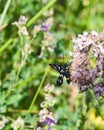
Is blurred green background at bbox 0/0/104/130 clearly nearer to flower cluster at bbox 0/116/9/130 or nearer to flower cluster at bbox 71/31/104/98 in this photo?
flower cluster at bbox 0/116/9/130

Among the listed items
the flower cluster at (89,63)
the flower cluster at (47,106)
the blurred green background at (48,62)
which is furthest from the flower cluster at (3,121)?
the flower cluster at (89,63)

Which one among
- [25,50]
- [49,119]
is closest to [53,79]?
[25,50]

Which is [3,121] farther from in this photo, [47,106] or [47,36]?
[47,36]

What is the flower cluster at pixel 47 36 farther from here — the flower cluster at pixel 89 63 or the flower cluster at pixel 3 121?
the flower cluster at pixel 89 63

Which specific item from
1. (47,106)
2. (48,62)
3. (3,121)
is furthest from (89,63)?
(48,62)

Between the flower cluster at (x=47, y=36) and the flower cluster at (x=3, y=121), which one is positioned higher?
the flower cluster at (x=47, y=36)

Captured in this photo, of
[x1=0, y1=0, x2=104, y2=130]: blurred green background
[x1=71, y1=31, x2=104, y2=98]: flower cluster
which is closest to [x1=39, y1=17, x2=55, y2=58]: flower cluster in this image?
[x1=0, y1=0, x2=104, y2=130]: blurred green background
